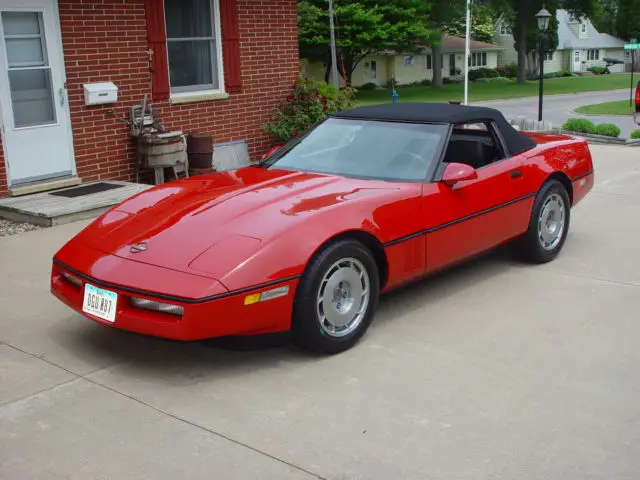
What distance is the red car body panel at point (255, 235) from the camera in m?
4.07

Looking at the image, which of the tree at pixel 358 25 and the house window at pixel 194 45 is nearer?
the house window at pixel 194 45

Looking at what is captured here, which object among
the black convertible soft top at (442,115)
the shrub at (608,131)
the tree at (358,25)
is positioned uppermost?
the tree at (358,25)

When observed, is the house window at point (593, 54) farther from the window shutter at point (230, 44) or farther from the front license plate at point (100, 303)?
the front license plate at point (100, 303)

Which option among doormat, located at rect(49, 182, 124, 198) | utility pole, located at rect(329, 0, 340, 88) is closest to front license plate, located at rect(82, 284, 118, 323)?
doormat, located at rect(49, 182, 124, 198)

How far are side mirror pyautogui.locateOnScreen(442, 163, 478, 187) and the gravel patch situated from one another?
15.0ft

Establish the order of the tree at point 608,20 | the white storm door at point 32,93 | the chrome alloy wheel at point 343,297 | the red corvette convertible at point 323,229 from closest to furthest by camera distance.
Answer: the red corvette convertible at point 323,229 < the chrome alloy wheel at point 343,297 < the white storm door at point 32,93 < the tree at point 608,20

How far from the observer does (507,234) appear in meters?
5.93

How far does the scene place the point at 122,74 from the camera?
9.80 metres

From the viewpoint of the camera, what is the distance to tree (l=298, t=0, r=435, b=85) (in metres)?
40.6

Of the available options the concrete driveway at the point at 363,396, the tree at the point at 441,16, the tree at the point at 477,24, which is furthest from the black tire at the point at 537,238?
the tree at the point at 441,16

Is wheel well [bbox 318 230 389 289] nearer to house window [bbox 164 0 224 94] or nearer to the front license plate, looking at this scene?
the front license plate

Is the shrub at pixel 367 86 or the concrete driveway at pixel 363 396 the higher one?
the shrub at pixel 367 86

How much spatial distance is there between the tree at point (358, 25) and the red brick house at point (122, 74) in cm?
2965

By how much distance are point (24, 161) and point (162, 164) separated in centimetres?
160
